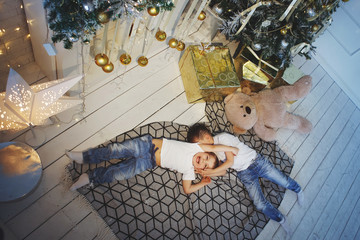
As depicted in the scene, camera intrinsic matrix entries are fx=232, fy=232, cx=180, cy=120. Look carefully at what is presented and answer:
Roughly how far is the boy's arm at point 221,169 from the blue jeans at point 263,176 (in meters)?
0.20

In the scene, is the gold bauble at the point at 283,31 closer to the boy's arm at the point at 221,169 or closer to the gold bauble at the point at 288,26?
the gold bauble at the point at 288,26

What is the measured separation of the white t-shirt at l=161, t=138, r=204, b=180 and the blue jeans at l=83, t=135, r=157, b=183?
0.25 feet

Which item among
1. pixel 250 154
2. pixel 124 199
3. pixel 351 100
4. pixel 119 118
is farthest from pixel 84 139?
pixel 351 100

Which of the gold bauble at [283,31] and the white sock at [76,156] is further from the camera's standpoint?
the gold bauble at [283,31]

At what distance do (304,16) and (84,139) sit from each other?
177 centimetres

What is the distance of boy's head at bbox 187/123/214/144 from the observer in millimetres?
1607

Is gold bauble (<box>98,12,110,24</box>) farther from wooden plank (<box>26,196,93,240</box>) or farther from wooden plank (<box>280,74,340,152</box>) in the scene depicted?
wooden plank (<box>280,74,340,152</box>)

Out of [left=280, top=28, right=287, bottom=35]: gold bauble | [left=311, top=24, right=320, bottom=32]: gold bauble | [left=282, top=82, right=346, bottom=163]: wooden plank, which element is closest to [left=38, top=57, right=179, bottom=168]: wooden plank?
[left=280, top=28, right=287, bottom=35]: gold bauble

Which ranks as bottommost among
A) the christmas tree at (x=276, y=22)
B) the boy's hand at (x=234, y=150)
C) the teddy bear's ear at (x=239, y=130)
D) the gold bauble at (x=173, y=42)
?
the boy's hand at (x=234, y=150)

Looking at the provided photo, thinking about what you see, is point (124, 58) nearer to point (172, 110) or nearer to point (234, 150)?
point (172, 110)

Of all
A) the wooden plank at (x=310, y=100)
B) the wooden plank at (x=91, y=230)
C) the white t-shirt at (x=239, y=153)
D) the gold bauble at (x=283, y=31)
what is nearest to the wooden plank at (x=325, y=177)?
the wooden plank at (x=310, y=100)

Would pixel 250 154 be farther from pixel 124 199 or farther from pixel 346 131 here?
pixel 346 131

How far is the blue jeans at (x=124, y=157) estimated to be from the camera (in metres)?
1.39

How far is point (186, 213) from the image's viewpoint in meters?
1.55
